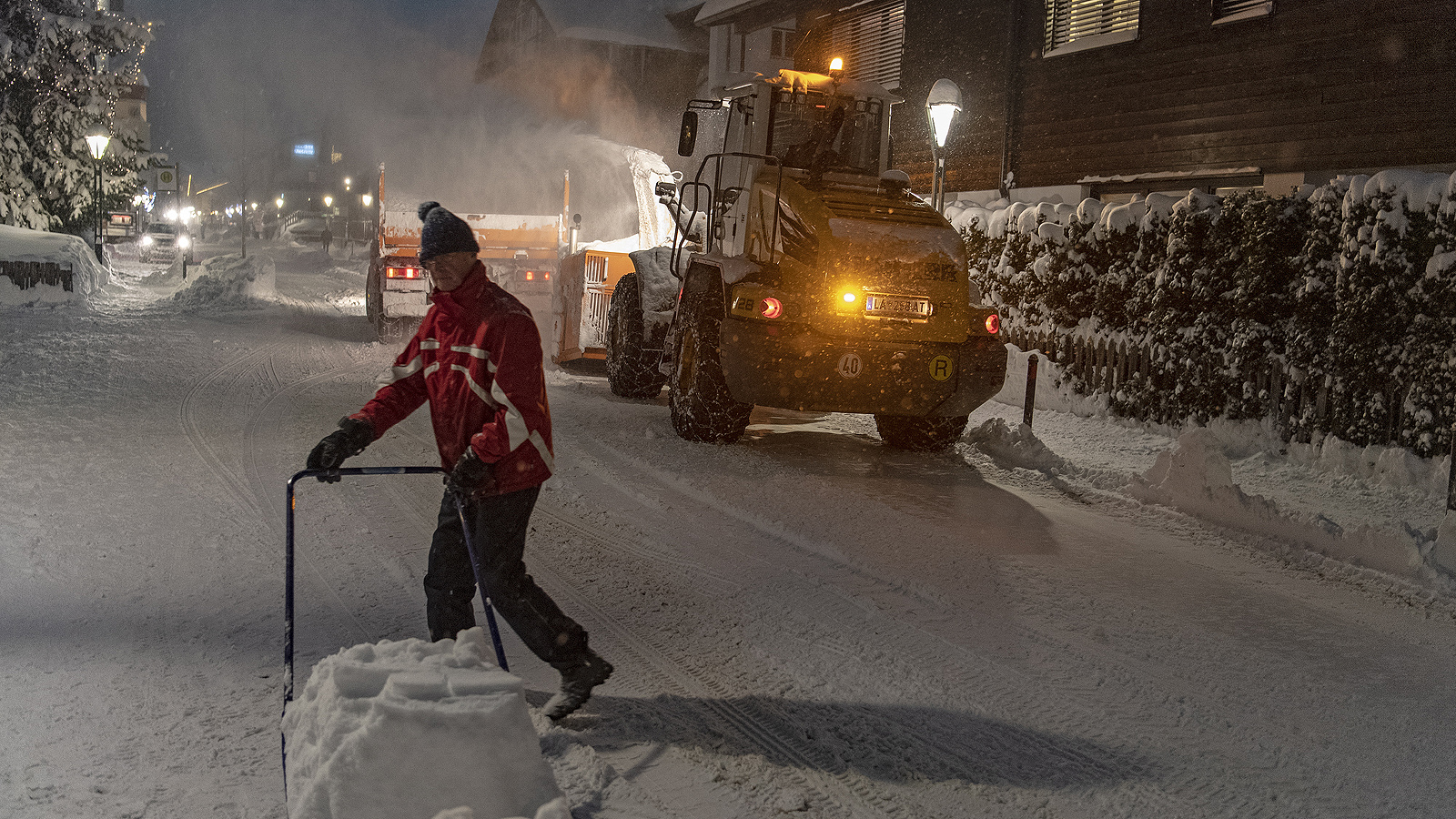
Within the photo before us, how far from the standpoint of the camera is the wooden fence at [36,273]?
2105cm

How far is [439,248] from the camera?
3.61 meters

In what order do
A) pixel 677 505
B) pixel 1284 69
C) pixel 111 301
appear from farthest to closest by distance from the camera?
pixel 111 301 → pixel 1284 69 → pixel 677 505

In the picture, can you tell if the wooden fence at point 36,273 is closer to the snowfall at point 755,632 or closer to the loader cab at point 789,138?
the snowfall at point 755,632

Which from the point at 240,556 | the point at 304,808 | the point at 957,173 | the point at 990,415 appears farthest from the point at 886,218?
the point at 957,173

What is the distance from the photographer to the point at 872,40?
862 inches

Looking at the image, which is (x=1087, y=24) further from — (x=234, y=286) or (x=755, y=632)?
(x=234, y=286)

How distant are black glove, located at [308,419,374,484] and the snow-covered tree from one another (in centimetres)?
2638

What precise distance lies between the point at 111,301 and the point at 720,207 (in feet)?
59.4

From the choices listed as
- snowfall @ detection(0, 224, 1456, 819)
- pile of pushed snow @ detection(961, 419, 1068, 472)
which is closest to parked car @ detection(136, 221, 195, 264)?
→ snowfall @ detection(0, 224, 1456, 819)

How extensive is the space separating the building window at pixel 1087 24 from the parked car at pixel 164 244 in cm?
3131

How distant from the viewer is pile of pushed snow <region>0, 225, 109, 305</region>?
20.9 m

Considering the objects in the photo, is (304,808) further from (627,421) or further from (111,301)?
(111,301)

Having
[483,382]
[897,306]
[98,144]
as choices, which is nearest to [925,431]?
[897,306]

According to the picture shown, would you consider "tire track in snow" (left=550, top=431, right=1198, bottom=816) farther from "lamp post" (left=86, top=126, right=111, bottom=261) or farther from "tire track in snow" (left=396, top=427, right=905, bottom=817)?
"lamp post" (left=86, top=126, right=111, bottom=261)
